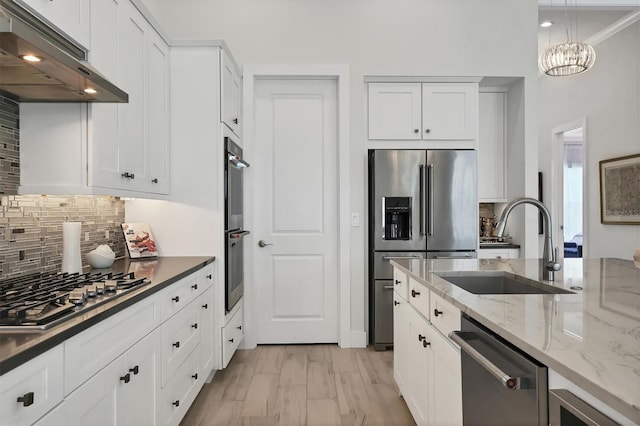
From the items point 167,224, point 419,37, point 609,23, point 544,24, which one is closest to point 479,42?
point 419,37

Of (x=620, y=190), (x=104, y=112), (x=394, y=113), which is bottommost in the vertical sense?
(x=620, y=190)

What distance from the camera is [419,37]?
351 centimetres

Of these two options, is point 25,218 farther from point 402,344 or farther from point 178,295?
point 402,344

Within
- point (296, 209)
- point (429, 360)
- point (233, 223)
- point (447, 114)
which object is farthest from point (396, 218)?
point (429, 360)

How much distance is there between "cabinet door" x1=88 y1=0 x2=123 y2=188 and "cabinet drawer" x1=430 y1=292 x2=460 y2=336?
1.60 metres

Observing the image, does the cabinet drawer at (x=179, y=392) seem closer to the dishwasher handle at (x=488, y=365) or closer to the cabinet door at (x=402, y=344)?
the cabinet door at (x=402, y=344)

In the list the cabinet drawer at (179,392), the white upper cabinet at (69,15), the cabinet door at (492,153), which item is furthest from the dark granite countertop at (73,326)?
the cabinet door at (492,153)

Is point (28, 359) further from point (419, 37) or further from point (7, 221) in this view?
point (419, 37)

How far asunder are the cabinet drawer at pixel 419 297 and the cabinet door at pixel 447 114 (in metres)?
1.87

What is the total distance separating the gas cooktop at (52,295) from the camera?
3.63 feet

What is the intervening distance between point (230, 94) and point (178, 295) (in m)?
1.66

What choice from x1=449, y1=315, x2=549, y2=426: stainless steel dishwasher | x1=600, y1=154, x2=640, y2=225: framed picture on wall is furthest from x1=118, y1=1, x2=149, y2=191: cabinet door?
x1=600, y1=154, x2=640, y2=225: framed picture on wall

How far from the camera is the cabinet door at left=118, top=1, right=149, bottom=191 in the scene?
2.04 m

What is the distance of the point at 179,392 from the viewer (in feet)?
6.61
